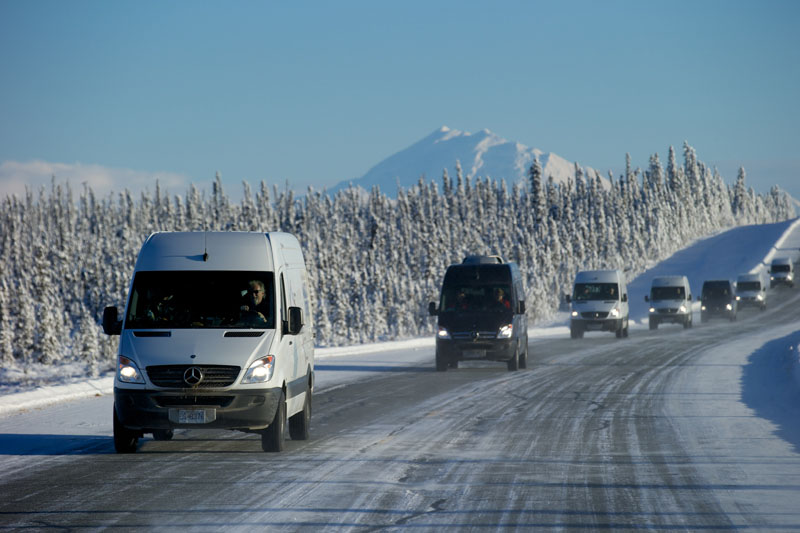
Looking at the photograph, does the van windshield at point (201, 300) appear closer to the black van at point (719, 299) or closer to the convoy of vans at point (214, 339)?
the convoy of vans at point (214, 339)

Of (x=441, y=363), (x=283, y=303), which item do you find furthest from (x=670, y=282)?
(x=283, y=303)

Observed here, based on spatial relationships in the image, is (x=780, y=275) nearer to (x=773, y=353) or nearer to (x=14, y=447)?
(x=773, y=353)

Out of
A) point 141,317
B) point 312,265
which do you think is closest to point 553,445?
point 141,317

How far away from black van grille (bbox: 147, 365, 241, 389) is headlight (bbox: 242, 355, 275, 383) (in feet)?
0.44

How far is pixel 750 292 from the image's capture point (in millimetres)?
66688

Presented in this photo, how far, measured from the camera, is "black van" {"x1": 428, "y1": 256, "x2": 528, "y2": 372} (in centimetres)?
2470

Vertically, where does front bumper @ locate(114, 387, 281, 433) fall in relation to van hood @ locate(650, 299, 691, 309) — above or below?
below

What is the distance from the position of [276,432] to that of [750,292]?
6015cm

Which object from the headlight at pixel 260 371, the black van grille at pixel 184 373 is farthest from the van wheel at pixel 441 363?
the black van grille at pixel 184 373

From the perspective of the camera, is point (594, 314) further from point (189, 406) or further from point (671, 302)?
point (189, 406)

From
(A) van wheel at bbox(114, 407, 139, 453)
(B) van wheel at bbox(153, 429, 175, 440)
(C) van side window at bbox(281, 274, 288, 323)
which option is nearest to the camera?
(A) van wheel at bbox(114, 407, 139, 453)

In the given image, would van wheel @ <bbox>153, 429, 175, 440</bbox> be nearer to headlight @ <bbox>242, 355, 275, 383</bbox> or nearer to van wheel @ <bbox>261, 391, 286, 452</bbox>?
van wheel @ <bbox>261, 391, 286, 452</bbox>

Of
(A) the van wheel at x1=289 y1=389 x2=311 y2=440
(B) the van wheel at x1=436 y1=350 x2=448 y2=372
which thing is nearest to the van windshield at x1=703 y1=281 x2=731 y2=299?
(B) the van wheel at x1=436 y1=350 x2=448 y2=372

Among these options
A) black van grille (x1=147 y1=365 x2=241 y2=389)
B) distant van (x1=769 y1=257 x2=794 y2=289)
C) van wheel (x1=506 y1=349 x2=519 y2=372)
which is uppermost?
distant van (x1=769 y1=257 x2=794 y2=289)
